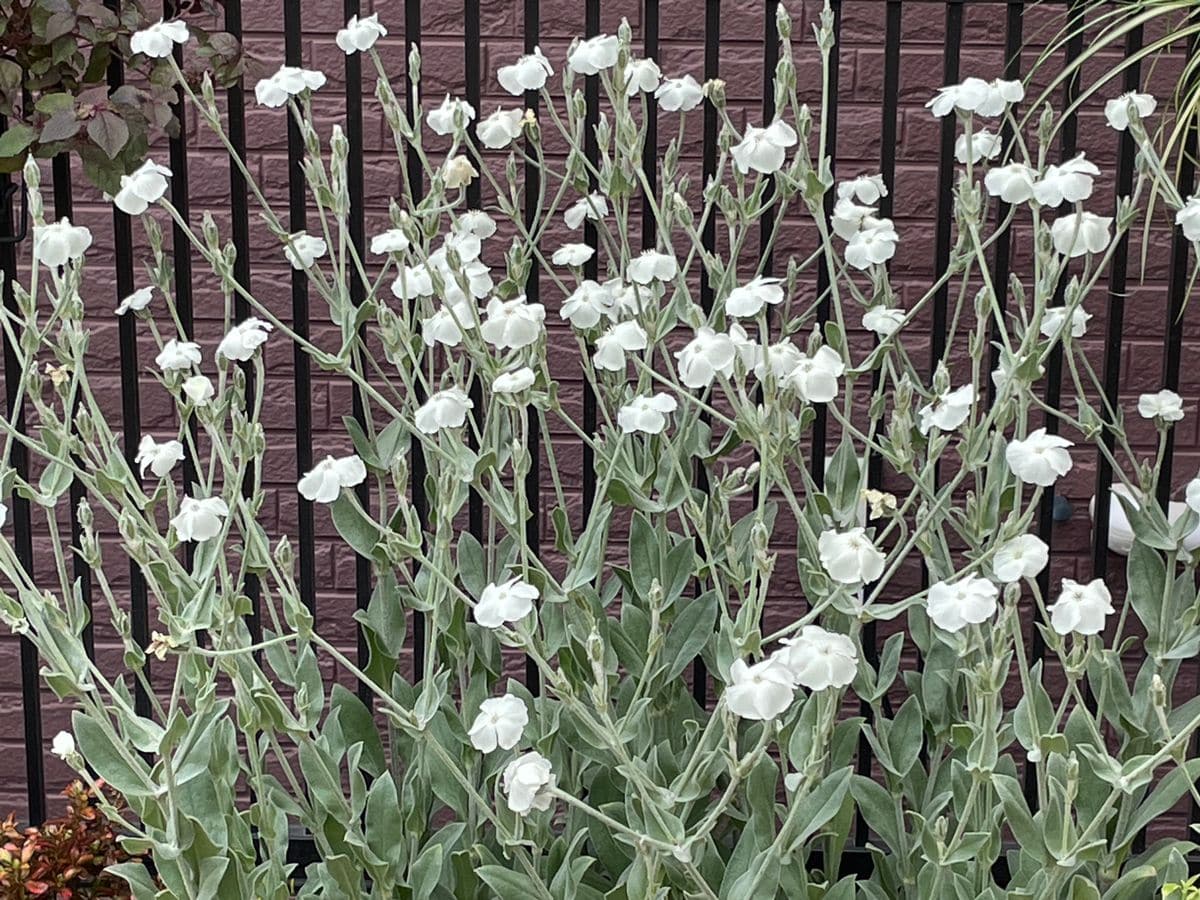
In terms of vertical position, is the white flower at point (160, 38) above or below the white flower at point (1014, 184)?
above

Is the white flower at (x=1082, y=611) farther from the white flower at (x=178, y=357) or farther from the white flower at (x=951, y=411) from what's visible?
the white flower at (x=178, y=357)

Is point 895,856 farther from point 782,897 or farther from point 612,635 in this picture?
point 612,635

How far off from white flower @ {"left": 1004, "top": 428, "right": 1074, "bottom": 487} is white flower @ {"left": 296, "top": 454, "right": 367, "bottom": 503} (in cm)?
71

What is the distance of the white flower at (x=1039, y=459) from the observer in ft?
5.02

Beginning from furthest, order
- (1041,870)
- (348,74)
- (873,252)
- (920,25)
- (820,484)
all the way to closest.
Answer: (920,25) → (820,484) → (348,74) → (873,252) → (1041,870)

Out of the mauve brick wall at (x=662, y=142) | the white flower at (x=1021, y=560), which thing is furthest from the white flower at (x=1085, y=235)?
the mauve brick wall at (x=662, y=142)

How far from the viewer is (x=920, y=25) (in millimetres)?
2943

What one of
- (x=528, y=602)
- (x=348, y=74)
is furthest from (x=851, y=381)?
(x=348, y=74)

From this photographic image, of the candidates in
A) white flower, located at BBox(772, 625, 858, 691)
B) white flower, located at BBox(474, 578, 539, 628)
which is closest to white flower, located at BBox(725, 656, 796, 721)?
white flower, located at BBox(772, 625, 858, 691)

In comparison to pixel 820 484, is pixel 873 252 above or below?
above

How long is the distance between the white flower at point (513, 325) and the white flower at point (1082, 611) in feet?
2.05

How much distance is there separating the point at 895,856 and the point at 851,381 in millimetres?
624

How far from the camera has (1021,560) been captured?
5.05 feet

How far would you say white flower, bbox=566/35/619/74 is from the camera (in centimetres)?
191
